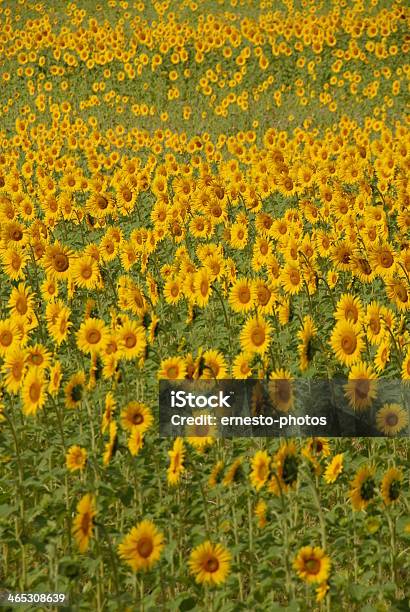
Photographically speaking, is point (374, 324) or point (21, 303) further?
point (21, 303)

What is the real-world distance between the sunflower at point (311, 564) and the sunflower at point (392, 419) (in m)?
1.71

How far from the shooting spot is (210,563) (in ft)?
11.7

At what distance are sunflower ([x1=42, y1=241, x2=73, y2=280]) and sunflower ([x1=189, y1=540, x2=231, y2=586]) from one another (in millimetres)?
4061

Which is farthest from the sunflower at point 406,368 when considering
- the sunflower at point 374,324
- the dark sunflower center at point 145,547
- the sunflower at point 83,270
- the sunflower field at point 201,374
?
the sunflower at point 83,270

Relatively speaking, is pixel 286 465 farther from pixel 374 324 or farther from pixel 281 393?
pixel 374 324

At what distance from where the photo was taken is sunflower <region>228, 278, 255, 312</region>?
626 cm

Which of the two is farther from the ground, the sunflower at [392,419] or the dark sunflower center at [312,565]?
the sunflower at [392,419]

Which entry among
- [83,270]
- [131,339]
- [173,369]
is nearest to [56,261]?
[83,270]

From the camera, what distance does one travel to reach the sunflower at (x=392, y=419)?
16.1 feet

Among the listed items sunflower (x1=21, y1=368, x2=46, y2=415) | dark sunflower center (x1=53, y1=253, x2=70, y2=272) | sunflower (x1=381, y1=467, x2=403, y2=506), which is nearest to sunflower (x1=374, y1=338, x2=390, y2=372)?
sunflower (x1=381, y1=467, x2=403, y2=506)

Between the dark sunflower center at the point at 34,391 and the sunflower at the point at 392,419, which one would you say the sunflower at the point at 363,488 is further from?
the dark sunflower center at the point at 34,391

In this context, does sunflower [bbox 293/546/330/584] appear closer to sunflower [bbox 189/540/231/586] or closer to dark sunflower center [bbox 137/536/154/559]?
sunflower [bbox 189/540/231/586]

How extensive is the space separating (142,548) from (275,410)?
1.75 m

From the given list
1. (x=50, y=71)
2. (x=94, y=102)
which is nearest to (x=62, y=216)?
(x=94, y=102)
